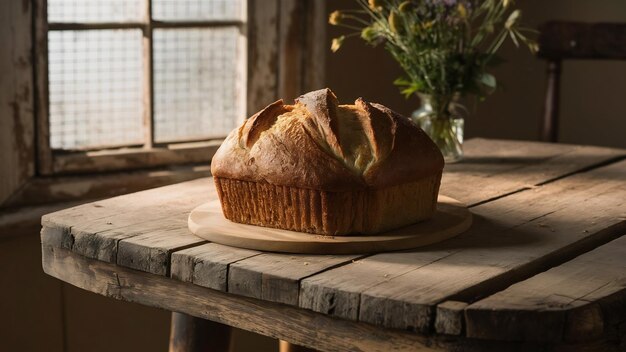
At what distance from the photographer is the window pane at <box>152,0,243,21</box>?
2412 mm

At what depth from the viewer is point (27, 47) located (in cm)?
213

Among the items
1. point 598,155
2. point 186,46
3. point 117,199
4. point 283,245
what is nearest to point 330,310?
point 283,245

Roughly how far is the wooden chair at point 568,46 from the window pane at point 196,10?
2.79ft

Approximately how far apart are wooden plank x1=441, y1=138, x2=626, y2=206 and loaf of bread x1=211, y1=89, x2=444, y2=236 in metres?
0.29

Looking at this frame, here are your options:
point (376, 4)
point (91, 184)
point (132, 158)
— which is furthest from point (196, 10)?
point (376, 4)

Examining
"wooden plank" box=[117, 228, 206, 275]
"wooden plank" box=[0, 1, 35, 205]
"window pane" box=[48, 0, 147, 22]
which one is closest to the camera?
"wooden plank" box=[117, 228, 206, 275]

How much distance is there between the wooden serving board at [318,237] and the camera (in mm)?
1334

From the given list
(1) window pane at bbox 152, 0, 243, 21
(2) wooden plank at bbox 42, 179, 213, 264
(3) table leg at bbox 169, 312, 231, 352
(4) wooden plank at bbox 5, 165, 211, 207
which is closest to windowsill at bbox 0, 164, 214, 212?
(4) wooden plank at bbox 5, 165, 211, 207

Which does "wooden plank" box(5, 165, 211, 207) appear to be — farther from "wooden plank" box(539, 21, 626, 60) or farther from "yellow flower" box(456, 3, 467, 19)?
"wooden plank" box(539, 21, 626, 60)

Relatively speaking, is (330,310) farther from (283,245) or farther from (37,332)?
(37,332)

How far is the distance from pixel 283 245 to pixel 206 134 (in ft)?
4.28

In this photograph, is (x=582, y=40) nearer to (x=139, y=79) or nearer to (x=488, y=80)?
(x=488, y=80)

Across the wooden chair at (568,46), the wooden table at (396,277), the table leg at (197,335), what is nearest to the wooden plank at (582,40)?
the wooden chair at (568,46)

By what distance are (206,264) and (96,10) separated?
3.87ft
